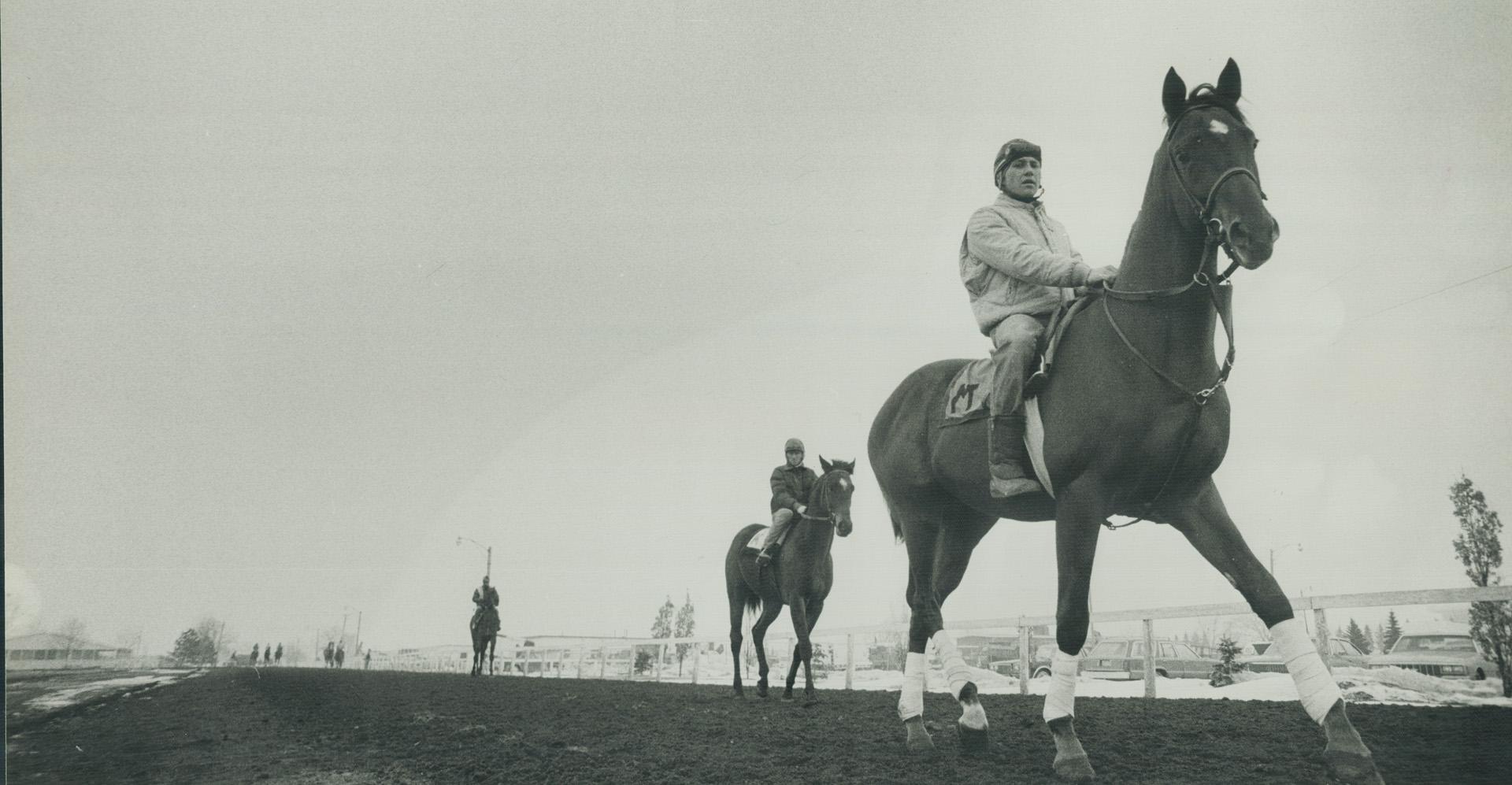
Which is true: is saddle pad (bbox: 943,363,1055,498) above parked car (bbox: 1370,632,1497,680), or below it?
above

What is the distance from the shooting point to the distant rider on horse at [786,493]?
10.7 metres

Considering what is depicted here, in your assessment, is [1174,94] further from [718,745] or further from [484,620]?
[484,620]

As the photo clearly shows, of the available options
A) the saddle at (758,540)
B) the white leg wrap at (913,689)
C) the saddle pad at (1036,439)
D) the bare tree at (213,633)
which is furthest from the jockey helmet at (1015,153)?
the bare tree at (213,633)

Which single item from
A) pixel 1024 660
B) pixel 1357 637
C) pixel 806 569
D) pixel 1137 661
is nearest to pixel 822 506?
pixel 806 569

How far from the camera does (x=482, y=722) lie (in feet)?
21.6

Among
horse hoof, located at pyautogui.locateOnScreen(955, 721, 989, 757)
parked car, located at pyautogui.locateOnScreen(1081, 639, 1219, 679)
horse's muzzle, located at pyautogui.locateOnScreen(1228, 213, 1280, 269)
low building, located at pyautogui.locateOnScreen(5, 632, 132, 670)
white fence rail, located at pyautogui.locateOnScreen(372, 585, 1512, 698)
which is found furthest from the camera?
parked car, located at pyautogui.locateOnScreen(1081, 639, 1219, 679)

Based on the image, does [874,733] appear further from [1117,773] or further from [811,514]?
[811,514]

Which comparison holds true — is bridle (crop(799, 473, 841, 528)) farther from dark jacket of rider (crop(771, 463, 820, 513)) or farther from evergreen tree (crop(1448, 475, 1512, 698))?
evergreen tree (crop(1448, 475, 1512, 698))

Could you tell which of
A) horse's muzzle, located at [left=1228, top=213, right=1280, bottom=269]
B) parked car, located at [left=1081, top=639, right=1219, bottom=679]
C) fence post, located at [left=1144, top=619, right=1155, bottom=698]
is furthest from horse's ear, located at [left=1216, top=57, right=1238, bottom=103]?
parked car, located at [left=1081, top=639, right=1219, bottom=679]

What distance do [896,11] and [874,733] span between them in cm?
590

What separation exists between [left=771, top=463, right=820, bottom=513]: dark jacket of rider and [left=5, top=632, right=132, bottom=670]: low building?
770 centimetres

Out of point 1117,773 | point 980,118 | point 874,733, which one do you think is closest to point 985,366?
point 1117,773

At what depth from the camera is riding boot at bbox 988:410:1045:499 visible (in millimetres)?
3956

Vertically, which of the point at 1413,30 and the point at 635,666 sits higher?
the point at 1413,30
